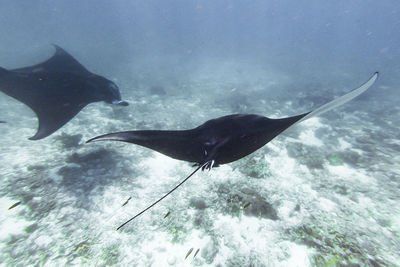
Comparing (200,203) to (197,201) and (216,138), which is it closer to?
(197,201)

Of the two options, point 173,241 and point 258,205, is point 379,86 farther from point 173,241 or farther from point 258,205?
point 173,241

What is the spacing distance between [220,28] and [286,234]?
12415cm

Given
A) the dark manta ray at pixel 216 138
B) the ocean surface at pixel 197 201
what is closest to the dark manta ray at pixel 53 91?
the ocean surface at pixel 197 201

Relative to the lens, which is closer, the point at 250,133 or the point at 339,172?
the point at 250,133

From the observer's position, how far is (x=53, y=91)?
5.15 metres

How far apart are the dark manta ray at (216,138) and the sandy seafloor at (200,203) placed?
2.15 metres

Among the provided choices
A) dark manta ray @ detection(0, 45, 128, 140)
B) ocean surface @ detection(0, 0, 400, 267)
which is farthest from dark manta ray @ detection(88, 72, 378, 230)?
dark manta ray @ detection(0, 45, 128, 140)

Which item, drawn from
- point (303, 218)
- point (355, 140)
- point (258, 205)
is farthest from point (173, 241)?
point (355, 140)

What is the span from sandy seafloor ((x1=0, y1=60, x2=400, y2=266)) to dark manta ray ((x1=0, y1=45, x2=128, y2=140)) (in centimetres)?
160

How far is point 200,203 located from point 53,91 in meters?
5.21

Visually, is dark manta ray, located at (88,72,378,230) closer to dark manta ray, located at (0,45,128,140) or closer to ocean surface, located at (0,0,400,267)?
ocean surface, located at (0,0,400,267)

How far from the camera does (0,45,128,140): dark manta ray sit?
4711 mm

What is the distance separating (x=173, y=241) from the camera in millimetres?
3512

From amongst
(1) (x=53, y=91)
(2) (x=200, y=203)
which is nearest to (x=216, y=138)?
(2) (x=200, y=203)
